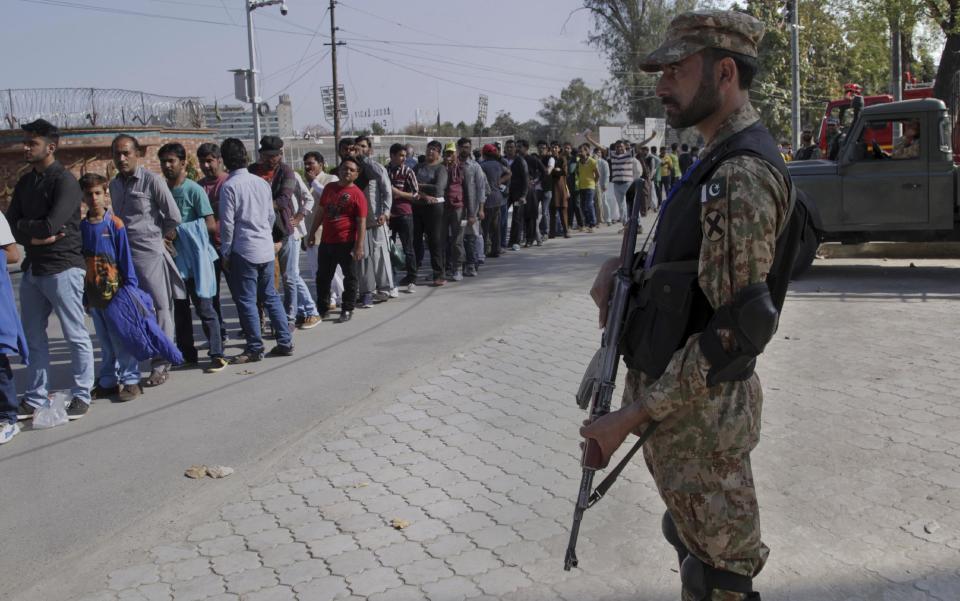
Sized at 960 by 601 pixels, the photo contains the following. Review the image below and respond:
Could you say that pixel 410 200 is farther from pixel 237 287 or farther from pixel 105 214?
pixel 105 214

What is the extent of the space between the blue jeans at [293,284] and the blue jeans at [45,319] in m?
2.80

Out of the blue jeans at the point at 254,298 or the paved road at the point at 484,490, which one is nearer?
the paved road at the point at 484,490

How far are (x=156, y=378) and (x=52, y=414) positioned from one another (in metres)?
1.08

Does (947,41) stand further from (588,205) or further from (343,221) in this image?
(343,221)

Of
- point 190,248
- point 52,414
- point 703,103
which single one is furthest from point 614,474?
point 190,248

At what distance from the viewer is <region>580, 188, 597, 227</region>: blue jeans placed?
58.0 ft

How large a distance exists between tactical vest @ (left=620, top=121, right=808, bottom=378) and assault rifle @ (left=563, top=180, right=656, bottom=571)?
Result: 0.25 feet

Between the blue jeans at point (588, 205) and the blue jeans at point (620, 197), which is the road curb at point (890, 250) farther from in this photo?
the blue jeans at point (620, 197)

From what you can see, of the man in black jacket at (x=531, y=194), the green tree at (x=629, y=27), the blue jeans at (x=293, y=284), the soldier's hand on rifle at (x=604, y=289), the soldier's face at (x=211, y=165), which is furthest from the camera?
the green tree at (x=629, y=27)

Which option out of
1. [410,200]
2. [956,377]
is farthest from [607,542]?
[410,200]

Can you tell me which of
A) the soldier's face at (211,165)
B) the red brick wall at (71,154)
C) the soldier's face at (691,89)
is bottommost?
the soldier's face at (691,89)

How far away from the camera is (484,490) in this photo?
179 inches

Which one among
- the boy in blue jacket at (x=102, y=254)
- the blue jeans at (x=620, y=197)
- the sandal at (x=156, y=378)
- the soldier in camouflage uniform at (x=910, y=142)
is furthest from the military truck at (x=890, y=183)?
the boy in blue jacket at (x=102, y=254)

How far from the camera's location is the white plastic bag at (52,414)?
5.93m
